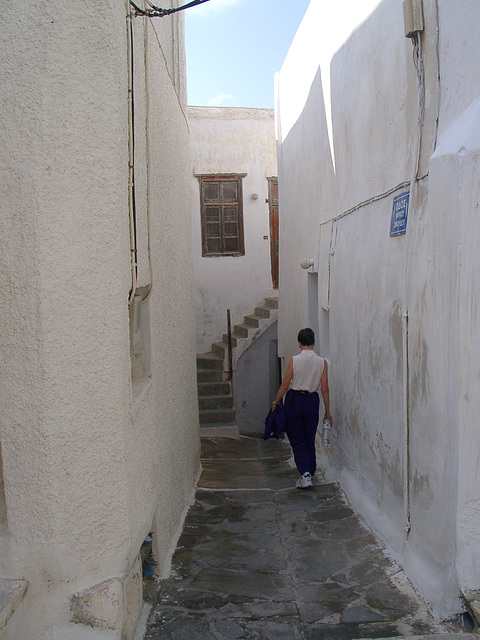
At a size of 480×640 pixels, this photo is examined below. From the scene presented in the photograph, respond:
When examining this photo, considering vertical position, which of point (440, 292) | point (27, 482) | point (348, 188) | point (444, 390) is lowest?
point (27, 482)

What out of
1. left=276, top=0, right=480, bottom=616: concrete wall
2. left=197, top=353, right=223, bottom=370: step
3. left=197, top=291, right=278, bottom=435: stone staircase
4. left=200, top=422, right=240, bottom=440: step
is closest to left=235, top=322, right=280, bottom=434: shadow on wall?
left=197, top=291, right=278, bottom=435: stone staircase

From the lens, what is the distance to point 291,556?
4.54 metres

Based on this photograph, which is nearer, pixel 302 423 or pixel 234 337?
pixel 302 423

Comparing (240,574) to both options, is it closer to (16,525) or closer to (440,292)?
(16,525)

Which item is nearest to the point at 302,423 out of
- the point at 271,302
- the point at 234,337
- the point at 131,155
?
the point at 131,155

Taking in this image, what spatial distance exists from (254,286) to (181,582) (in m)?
10.5

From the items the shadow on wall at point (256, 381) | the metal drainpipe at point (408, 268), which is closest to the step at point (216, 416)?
the shadow on wall at point (256, 381)

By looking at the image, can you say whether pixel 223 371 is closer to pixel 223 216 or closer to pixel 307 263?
pixel 223 216

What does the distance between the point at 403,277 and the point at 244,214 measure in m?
10.1

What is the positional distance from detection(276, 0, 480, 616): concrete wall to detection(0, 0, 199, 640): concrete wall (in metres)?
1.70

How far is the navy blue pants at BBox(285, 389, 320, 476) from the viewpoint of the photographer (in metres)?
6.47

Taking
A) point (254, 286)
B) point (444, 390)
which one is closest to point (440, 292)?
point (444, 390)

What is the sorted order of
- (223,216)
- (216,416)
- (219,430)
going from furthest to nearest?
(223,216) < (216,416) < (219,430)

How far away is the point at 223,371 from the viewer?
502 inches
